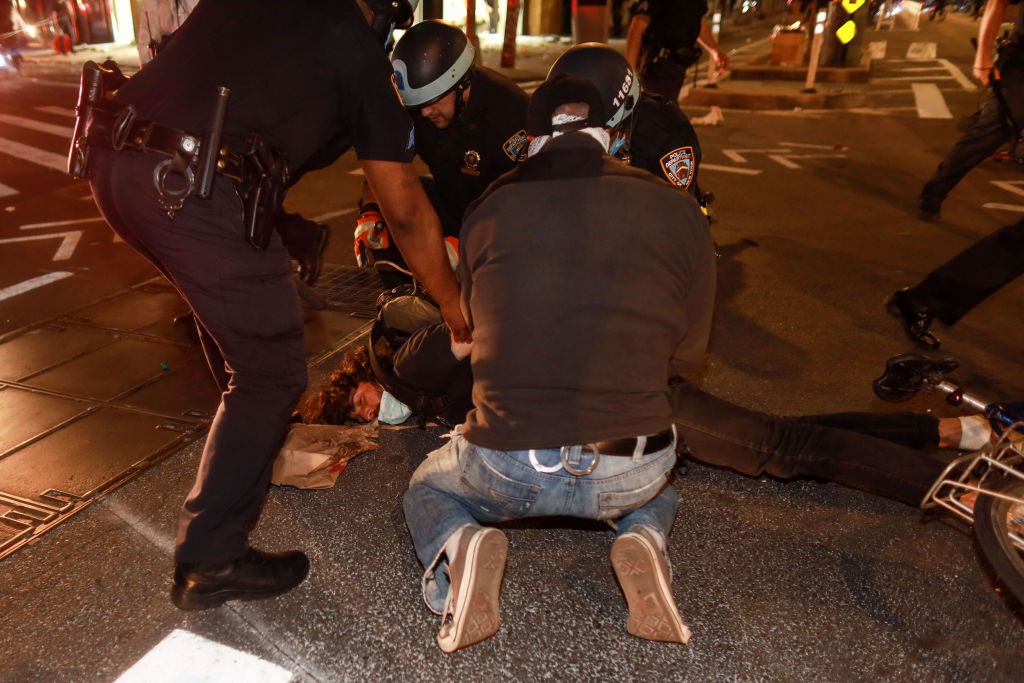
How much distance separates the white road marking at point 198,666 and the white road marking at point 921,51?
909 inches

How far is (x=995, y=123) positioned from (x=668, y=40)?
2.65m

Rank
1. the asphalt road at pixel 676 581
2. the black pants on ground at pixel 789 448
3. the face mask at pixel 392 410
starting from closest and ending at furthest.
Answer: the asphalt road at pixel 676 581 < the black pants on ground at pixel 789 448 < the face mask at pixel 392 410

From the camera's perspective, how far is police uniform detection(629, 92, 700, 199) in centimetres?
347

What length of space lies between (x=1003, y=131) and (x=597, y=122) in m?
4.31

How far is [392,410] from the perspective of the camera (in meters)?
3.47

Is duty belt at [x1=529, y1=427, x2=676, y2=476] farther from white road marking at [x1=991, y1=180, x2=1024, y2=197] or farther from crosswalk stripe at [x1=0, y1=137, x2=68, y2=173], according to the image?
crosswalk stripe at [x1=0, y1=137, x2=68, y2=173]

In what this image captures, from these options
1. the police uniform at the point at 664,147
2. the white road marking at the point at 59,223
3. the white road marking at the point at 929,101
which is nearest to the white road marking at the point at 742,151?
the white road marking at the point at 929,101

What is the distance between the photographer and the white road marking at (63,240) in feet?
18.8

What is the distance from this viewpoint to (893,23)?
1393 inches

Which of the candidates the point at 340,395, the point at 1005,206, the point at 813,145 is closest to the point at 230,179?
the point at 340,395

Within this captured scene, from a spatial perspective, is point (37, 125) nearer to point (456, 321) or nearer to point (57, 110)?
point (57, 110)

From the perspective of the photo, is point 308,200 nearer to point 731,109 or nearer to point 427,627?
point 427,627

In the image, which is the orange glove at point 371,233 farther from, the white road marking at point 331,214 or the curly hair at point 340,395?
the white road marking at point 331,214

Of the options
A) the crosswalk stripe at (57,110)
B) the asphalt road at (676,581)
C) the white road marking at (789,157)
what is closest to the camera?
the asphalt road at (676,581)
